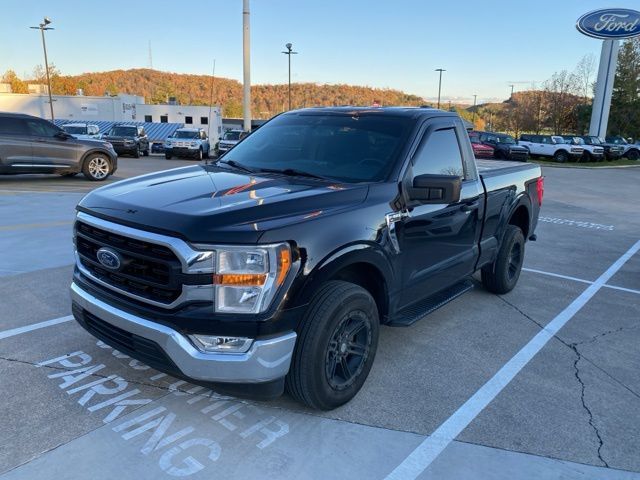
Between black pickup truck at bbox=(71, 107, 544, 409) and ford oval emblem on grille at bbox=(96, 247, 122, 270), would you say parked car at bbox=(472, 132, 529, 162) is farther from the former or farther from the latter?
ford oval emblem on grille at bbox=(96, 247, 122, 270)

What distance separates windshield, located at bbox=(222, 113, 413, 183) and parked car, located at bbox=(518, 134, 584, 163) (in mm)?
34123

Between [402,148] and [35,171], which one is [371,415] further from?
[35,171]

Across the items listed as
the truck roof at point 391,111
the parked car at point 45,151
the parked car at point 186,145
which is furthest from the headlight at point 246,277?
the parked car at point 186,145

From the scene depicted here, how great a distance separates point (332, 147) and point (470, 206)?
141 cm

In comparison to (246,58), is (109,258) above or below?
below

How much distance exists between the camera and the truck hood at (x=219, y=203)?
273 cm

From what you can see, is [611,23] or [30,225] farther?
[611,23]

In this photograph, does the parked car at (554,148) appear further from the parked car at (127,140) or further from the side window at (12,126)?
the side window at (12,126)

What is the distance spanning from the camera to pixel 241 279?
8.93 ft

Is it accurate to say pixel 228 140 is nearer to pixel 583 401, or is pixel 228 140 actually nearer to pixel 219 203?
pixel 219 203

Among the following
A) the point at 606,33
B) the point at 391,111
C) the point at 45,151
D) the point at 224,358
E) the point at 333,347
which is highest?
the point at 606,33

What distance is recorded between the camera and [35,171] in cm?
1341

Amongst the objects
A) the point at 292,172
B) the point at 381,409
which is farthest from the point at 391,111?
the point at 381,409

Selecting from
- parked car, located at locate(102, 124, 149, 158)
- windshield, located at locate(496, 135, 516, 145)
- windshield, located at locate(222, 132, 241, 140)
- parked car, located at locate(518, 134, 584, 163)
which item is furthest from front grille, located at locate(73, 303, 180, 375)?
Result: parked car, located at locate(518, 134, 584, 163)
